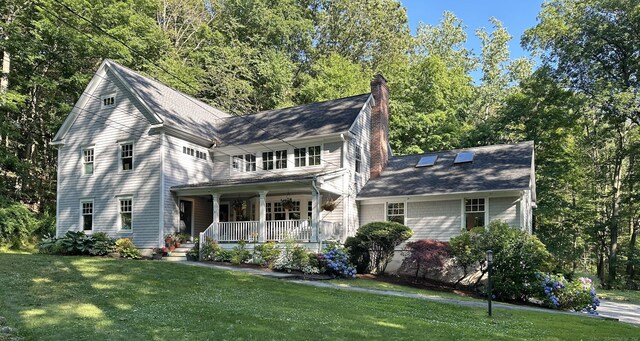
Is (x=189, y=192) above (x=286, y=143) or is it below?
below

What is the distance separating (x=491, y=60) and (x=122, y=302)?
40.2m

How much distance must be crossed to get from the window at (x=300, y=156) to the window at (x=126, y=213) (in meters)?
7.82

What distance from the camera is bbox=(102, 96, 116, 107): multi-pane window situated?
20.9 meters

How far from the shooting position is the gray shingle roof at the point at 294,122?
20.6m

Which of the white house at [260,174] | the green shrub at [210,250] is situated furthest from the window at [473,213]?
the green shrub at [210,250]

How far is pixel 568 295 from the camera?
13797 millimetres

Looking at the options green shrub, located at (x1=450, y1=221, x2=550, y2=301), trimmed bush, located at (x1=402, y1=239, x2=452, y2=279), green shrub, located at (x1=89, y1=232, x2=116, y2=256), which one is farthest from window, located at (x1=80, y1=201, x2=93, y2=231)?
green shrub, located at (x1=450, y1=221, x2=550, y2=301)

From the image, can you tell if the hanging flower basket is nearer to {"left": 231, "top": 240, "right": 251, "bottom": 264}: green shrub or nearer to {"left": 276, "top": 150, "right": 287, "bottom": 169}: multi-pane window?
{"left": 276, "top": 150, "right": 287, "bottom": 169}: multi-pane window

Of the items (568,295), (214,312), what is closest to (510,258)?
(568,295)

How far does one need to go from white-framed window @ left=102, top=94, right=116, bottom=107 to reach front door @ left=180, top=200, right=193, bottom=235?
5.86 meters

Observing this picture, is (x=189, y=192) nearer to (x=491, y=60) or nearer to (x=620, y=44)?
(x=620, y=44)

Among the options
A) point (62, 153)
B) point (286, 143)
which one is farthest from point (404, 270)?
point (62, 153)

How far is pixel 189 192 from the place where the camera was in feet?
63.3

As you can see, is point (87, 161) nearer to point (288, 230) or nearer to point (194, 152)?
point (194, 152)
